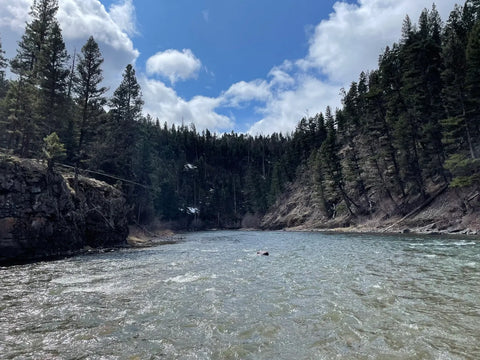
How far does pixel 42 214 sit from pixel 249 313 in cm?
2091

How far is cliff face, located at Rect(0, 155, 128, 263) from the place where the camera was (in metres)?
19.9

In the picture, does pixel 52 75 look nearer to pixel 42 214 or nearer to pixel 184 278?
pixel 42 214

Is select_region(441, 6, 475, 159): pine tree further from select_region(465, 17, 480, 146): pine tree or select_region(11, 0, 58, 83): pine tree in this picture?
select_region(11, 0, 58, 83): pine tree

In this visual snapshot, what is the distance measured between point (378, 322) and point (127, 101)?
167 ft

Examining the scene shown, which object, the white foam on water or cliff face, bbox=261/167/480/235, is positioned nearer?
the white foam on water

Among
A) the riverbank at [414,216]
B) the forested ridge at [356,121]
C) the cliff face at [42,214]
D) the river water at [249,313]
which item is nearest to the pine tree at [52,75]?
the forested ridge at [356,121]

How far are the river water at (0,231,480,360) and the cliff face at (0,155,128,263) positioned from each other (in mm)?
6539

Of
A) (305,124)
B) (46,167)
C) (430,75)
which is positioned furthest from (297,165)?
(46,167)

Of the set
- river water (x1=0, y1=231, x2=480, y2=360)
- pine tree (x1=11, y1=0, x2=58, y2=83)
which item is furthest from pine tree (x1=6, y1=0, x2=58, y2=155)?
→ river water (x1=0, y1=231, x2=480, y2=360)

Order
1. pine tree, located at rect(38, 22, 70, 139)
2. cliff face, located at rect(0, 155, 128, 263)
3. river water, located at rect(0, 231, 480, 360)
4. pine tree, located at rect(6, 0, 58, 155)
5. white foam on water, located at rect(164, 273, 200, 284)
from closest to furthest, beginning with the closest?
river water, located at rect(0, 231, 480, 360) → white foam on water, located at rect(164, 273, 200, 284) → cliff face, located at rect(0, 155, 128, 263) → pine tree, located at rect(6, 0, 58, 155) → pine tree, located at rect(38, 22, 70, 139)

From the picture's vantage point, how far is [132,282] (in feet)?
41.8

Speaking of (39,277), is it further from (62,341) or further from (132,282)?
(62,341)

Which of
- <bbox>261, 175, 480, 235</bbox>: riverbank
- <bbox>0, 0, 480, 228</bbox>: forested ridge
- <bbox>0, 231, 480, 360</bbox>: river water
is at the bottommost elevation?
<bbox>0, 231, 480, 360</bbox>: river water

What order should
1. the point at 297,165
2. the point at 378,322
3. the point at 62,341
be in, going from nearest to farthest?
the point at 62,341 → the point at 378,322 → the point at 297,165
